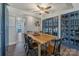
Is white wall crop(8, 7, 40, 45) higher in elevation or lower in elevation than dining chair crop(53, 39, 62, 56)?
higher

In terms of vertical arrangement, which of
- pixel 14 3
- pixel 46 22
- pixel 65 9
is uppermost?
pixel 14 3

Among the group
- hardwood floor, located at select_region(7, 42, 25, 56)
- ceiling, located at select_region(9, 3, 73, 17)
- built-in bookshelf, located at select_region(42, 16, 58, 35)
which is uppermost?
ceiling, located at select_region(9, 3, 73, 17)

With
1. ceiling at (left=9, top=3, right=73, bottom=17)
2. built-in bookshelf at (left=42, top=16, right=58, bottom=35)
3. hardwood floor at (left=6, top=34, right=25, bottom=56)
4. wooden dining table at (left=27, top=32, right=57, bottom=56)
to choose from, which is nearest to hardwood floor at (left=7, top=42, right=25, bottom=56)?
hardwood floor at (left=6, top=34, right=25, bottom=56)

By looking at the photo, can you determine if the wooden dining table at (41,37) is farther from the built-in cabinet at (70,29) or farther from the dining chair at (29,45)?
the built-in cabinet at (70,29)

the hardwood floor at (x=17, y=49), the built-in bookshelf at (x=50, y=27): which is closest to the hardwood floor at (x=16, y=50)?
the hardwood floor at (x=17, y=49)

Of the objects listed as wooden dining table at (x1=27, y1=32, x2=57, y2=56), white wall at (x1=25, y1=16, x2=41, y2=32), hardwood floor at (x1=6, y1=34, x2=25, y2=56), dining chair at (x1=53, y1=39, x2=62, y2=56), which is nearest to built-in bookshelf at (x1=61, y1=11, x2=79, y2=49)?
dining chair at (x1=53, y1=39, x2=62, y2=56)

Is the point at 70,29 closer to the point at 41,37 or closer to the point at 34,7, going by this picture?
the point at 41,37

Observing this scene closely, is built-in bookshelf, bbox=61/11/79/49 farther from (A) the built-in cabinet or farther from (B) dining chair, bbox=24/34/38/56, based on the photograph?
(B) dining chair, bbox=24/34/38/56

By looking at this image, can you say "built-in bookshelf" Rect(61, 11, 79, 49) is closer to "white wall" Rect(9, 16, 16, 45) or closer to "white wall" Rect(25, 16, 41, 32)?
"white wall" Rect(25, 16, 41, 32)

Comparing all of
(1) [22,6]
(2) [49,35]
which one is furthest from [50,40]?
(1) [22,6]

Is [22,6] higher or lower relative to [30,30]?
higher

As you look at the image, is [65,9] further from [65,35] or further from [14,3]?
[14,3]

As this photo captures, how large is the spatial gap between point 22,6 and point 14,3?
153 millimetres

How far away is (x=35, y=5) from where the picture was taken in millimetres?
2076
